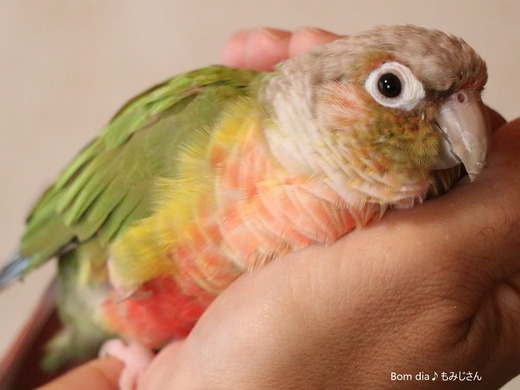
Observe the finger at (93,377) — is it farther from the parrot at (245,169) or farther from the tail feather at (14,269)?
the tail feather at (14,269)

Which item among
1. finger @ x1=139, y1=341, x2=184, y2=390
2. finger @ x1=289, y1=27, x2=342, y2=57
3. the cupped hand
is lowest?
finger @ x1=139, y1=341, x2=184, y2=390

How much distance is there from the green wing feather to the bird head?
180mm

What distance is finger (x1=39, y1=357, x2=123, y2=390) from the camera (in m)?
0.88

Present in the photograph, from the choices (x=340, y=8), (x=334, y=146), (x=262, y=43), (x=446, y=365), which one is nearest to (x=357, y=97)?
(x=334, y=146)

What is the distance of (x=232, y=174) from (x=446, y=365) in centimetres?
37

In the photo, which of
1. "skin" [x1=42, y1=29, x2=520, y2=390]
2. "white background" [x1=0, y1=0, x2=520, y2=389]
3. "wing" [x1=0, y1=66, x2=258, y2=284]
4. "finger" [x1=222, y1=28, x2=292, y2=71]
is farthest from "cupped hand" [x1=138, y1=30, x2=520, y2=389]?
"white background" [x1=0, y1=0, x2=520, y2=389]

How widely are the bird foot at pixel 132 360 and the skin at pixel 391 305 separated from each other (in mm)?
265

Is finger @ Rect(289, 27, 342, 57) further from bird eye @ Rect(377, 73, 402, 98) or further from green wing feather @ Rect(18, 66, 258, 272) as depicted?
bird eye @ Rect(377, 73, 402, 98)

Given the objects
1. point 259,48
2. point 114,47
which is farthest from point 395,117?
Result: point 114,47

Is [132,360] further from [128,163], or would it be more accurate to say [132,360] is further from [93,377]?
[128,163]

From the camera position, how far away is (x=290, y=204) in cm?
68

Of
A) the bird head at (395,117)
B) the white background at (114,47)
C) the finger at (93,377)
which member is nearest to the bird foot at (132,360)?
the finger at (93,377)

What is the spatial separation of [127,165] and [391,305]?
47 cm

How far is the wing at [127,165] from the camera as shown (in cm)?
81
